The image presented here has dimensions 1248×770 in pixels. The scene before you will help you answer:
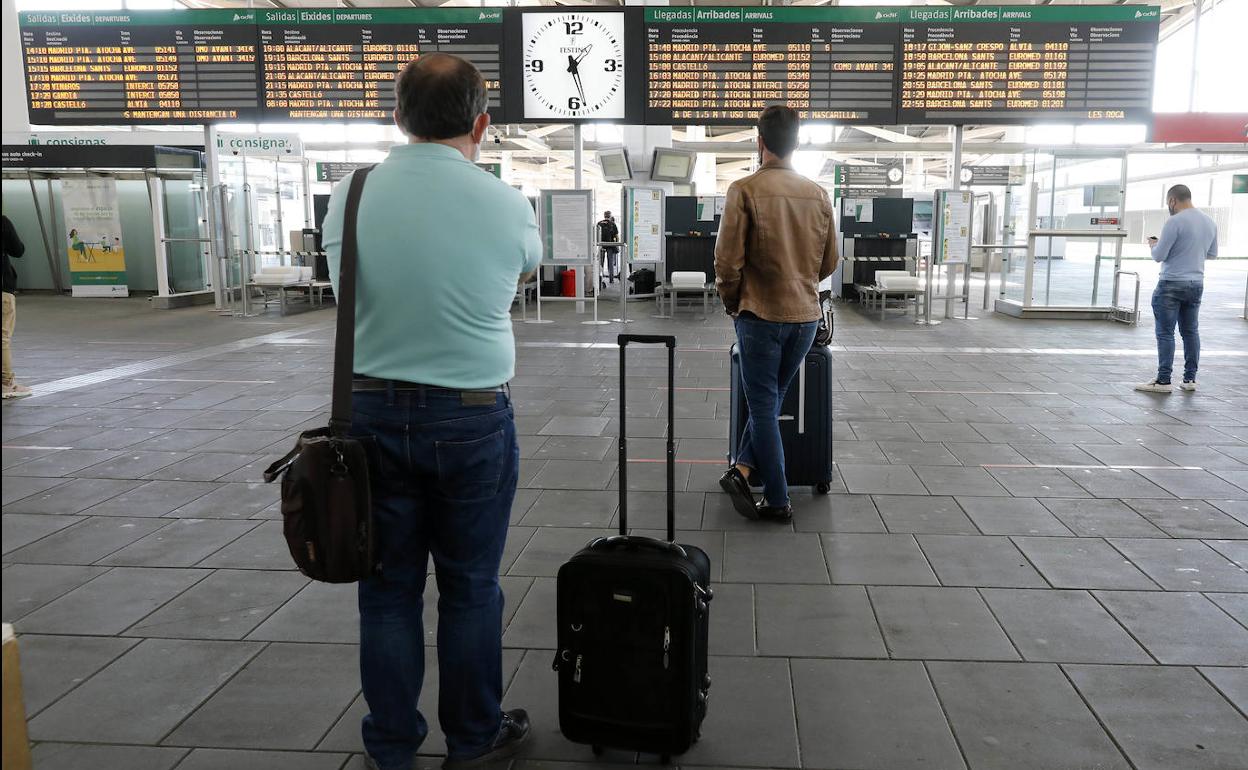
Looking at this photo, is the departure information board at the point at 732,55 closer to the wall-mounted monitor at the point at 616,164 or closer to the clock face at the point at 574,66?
the clock face at the point at 574,66

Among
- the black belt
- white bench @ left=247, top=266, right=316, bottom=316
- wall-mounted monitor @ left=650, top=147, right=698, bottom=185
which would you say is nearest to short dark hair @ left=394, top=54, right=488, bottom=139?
the black belt

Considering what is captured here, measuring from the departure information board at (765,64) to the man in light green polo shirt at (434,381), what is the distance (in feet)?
30.5

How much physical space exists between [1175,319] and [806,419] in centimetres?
446

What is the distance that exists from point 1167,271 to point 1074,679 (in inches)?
218

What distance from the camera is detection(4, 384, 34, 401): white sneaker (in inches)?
273

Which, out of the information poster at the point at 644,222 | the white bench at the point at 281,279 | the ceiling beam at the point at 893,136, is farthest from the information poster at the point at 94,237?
the ceiling beam at the point at 893,136

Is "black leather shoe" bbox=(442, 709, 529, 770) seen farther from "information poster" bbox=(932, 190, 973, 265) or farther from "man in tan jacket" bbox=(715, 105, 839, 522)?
"information poster" bbox=(932, 190, 973, 265)

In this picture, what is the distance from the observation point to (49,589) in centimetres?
323

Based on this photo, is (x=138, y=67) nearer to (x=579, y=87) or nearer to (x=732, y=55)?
(x=579, y=87)

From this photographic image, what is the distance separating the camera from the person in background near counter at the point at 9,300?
638cm

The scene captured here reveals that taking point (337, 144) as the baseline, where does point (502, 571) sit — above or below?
below

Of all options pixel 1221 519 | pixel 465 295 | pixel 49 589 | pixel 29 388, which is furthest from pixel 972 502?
pixel 29 388

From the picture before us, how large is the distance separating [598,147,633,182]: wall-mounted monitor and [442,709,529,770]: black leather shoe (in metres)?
13.2

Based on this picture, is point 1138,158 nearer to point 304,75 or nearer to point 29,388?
point 304,75
